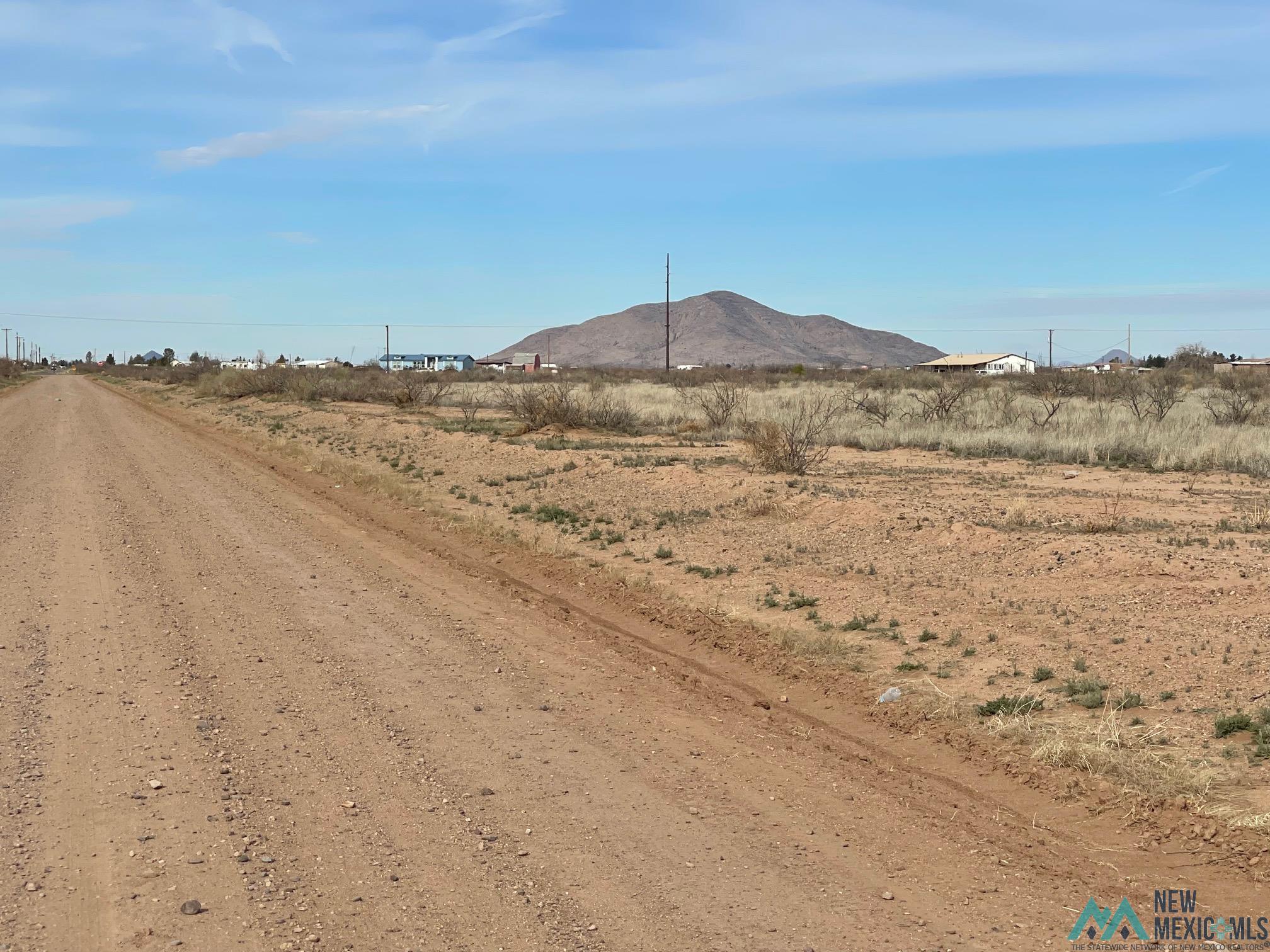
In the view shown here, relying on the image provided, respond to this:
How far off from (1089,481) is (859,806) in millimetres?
15771

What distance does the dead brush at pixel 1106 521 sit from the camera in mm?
13508

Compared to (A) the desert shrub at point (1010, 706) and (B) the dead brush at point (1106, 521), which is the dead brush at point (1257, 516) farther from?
(A) the desert shrub at point (1010, 706)

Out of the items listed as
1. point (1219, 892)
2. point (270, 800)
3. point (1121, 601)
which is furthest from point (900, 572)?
point (270, 800)

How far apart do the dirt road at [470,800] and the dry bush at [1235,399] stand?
87.4 feet

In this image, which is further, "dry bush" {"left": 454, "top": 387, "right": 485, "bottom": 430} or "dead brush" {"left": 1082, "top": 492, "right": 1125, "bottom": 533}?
"dry bush" {"left": 454, "top": 387, "right": 485, "bottom": 430}

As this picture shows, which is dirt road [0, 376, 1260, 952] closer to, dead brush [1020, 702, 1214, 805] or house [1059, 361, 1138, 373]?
dead brush [1020, 702, 1214, 805]

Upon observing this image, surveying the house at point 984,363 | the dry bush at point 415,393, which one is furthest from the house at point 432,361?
the dry bush at point 415,393

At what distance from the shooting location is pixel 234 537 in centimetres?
1445

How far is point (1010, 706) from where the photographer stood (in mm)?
7949

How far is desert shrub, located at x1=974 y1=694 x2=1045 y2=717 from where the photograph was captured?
787 centimetres

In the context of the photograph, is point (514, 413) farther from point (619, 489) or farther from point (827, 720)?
point (827, 720)

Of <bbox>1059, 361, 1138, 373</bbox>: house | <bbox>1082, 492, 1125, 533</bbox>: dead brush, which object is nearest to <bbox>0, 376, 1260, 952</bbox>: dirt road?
<bbox>1082, 492, 1125, 533</bbox>: dead brush

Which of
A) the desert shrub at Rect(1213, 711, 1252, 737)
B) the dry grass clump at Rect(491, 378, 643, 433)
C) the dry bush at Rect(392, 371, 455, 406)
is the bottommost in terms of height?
the desert shrub at Rect(1213, 711, 1252, 737)

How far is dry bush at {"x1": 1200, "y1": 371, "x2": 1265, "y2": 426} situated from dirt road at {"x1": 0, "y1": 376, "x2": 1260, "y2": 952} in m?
26.6
